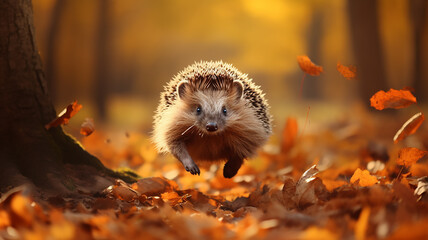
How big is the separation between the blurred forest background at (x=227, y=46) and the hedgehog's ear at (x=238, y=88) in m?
8.11

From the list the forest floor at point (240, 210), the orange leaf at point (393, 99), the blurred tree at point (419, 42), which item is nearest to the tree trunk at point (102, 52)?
the blurred tree at point (419, 42)

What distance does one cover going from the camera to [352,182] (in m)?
3.35

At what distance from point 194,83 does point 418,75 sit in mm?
12803

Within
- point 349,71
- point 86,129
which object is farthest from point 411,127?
point 86,129

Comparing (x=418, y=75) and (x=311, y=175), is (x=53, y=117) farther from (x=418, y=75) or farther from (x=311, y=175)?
(x=418, y=75)

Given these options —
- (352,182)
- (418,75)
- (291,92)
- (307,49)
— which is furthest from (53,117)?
(291,92)

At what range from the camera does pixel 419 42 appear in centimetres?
1390

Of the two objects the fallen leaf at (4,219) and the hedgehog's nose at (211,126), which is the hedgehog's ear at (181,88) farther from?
the fallen leaf at (4,219)

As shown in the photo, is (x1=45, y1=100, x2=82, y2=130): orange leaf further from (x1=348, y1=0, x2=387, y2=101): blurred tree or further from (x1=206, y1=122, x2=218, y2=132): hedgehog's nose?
(x1=348, y1=0, x2=387, y2=101): blurred tree

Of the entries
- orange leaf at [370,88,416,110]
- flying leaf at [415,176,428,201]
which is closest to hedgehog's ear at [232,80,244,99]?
orange leaf at [370,88,416,110]

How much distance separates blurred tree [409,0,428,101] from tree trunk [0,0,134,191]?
1287cm

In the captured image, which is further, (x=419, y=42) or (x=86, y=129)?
(x=419, y=42)

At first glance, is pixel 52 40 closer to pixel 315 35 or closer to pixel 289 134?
pixel 289 134

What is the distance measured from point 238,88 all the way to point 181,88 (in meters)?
0.67
